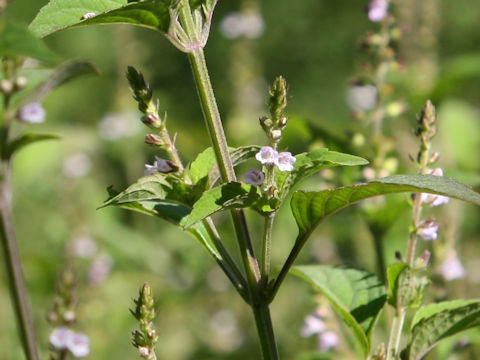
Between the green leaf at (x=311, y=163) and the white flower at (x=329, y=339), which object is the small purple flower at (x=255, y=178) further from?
the white flower at (x=329, y=339)

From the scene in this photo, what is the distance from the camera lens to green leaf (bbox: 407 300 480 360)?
760 millimetres

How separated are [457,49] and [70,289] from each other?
3906 millimetres

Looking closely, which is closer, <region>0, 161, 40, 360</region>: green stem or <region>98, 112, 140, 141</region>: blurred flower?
<region>0, 161, 40, 360</region>: green stem

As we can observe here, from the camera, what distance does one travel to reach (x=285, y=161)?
720 mm

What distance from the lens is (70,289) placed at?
91 centimetres

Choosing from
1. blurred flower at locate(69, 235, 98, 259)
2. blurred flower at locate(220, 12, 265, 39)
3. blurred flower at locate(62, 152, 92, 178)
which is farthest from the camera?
blurred flower at locate(220, 12, 265, 39)

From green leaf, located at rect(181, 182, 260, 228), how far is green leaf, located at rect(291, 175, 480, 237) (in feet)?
0.15

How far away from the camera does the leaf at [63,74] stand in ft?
2.74

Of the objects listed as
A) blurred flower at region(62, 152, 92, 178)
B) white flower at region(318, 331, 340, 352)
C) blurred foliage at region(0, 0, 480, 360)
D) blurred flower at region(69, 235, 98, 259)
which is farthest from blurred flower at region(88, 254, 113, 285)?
white flower at region(318, 331, 340, 352)

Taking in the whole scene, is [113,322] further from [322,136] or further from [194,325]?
[322,136]

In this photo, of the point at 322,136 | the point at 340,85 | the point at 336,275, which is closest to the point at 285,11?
the point at 340,85

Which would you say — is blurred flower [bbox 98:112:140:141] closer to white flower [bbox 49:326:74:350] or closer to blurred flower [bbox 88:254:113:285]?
A: blurred flower [bbox 88:254:113:285]

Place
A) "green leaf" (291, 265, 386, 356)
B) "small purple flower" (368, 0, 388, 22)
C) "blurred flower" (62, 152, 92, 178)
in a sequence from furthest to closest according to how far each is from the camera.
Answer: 1. "blurred flower" (62, 152, 92, 178)
2. "small purple flower" (368, 0, 388, 22)
3. "green leaf" (291, 265, 386, 356)

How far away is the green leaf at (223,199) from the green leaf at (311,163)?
0.04 metres
